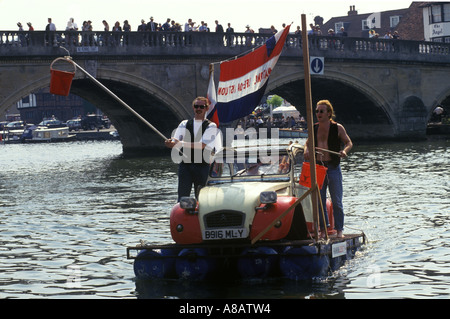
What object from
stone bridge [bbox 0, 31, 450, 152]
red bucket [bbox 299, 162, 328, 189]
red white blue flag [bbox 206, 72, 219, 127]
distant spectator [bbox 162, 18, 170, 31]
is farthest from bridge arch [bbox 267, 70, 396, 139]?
red bucket [bbox 299, 162, 328, 189]

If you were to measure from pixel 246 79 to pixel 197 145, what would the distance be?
1083 mm

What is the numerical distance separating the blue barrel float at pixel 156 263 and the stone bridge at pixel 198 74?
23.9m

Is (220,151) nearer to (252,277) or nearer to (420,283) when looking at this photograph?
(252,277)

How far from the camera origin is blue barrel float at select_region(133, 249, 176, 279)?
1070 centimetres

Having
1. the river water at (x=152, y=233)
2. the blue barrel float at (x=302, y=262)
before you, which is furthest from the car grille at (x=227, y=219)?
the river water at (x=152, y=233)

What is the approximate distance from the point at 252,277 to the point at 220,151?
201 cm

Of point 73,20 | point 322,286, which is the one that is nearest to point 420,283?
point 322,286

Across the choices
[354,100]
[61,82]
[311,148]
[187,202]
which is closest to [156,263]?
[187,202]

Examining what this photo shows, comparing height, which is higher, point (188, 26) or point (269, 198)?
point (188, 26)

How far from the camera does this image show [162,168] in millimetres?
31297

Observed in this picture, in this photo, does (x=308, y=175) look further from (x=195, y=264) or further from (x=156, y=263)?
(x=156, y=263)

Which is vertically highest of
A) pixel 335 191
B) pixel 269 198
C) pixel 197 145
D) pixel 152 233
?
pixel 197 145

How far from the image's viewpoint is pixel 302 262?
10289mm

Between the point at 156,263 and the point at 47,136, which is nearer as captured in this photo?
the point at 156,263
